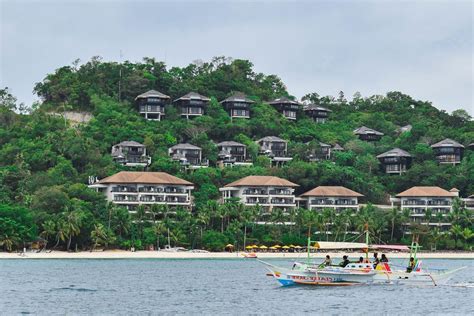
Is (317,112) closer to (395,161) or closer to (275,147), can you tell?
(275,147)

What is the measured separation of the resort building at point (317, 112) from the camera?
477 feet

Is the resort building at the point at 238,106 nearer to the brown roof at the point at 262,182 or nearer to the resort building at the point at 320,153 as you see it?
the resort building at the point at 320,153

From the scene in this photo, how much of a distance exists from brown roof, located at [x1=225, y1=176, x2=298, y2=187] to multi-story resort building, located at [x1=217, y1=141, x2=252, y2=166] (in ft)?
41.0

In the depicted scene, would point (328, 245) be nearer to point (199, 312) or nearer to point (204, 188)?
point (199, 312)

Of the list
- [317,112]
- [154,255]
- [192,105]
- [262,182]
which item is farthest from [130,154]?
[317,112]

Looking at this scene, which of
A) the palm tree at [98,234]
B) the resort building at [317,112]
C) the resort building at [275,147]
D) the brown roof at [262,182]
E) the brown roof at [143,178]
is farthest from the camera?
the resort building at [317,112]

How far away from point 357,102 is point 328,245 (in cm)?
10203

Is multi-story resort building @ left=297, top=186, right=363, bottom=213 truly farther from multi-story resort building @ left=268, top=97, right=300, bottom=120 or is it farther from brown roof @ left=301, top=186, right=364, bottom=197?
multi-story resort building @ left=268, top=97, right=300, bottom=120

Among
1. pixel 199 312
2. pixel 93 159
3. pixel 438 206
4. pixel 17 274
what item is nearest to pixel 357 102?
pixel 438 206

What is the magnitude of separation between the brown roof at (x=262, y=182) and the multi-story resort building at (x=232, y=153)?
12501 mm

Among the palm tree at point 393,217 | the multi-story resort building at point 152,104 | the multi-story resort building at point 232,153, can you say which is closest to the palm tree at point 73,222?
the palm tree at point 393,217

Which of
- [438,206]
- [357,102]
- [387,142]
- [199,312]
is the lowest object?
[199,312]

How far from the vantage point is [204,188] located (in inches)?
4277

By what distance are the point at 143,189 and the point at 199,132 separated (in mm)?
26033
